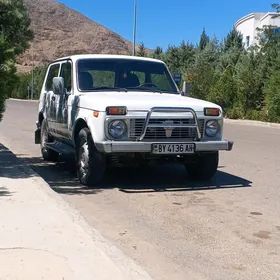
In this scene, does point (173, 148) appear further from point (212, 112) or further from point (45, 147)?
point (45, 147)

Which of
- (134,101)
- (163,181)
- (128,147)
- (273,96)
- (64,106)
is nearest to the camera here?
(128,147)

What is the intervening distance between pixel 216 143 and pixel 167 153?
0.78 m

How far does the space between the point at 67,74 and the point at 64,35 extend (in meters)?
124

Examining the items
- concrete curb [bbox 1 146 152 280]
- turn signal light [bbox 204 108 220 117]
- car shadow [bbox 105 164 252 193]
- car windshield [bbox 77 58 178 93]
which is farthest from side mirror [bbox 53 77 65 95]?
concrete curb [bbox 1 146 152 280]

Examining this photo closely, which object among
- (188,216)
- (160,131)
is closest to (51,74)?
(160,131)

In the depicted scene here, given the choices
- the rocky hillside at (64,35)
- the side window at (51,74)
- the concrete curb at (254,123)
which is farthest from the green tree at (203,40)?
the rocky hillside at (64,35)

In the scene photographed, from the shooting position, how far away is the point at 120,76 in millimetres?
8812

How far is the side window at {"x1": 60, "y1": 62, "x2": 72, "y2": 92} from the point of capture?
897 cm

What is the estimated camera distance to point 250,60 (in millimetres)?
30984

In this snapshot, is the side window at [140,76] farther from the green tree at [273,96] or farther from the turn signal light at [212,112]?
the green tree at [273,96]

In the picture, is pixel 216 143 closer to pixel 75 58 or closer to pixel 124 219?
pixel 124 219

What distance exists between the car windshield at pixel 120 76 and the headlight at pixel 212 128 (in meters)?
1.40

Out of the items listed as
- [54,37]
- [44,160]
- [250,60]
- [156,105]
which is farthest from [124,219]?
[54,37]

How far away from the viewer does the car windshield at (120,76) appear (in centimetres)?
860
